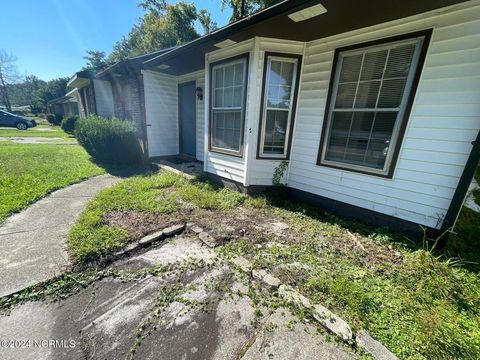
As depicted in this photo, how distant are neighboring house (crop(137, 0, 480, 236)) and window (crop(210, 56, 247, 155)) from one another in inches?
0.9

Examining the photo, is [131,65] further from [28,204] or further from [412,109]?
[412,109]

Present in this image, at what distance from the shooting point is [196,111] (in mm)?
6641

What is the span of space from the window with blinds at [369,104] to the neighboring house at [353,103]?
2cm

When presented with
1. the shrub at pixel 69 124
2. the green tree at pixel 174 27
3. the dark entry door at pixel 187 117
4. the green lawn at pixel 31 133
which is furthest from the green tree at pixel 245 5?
the green lawn at pixel 31 133

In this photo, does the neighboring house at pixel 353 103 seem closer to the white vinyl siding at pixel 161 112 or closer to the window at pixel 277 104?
the window at pixel 277 104

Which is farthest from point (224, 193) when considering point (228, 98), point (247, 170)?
point (228, 98)

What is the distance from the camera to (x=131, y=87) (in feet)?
24.0

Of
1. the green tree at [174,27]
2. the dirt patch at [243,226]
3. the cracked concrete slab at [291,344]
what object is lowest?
the cracked concrete slab at [291,344]

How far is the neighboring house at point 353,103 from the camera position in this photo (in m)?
2.64

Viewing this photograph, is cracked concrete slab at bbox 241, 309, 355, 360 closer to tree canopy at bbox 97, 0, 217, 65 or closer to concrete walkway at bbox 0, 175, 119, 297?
concrete walkway at bbox 0, 175, 119, 297

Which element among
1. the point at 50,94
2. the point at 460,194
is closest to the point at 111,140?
the point at 460,194

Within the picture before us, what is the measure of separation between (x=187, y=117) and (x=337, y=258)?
6.26m

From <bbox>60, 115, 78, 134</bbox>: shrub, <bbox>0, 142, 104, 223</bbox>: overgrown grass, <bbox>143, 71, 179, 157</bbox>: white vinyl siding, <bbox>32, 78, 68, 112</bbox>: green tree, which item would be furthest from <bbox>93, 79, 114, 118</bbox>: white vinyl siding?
<bbox>32, 78, 68, 112</bbox>: green tree

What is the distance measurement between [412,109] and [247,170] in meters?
2.78
